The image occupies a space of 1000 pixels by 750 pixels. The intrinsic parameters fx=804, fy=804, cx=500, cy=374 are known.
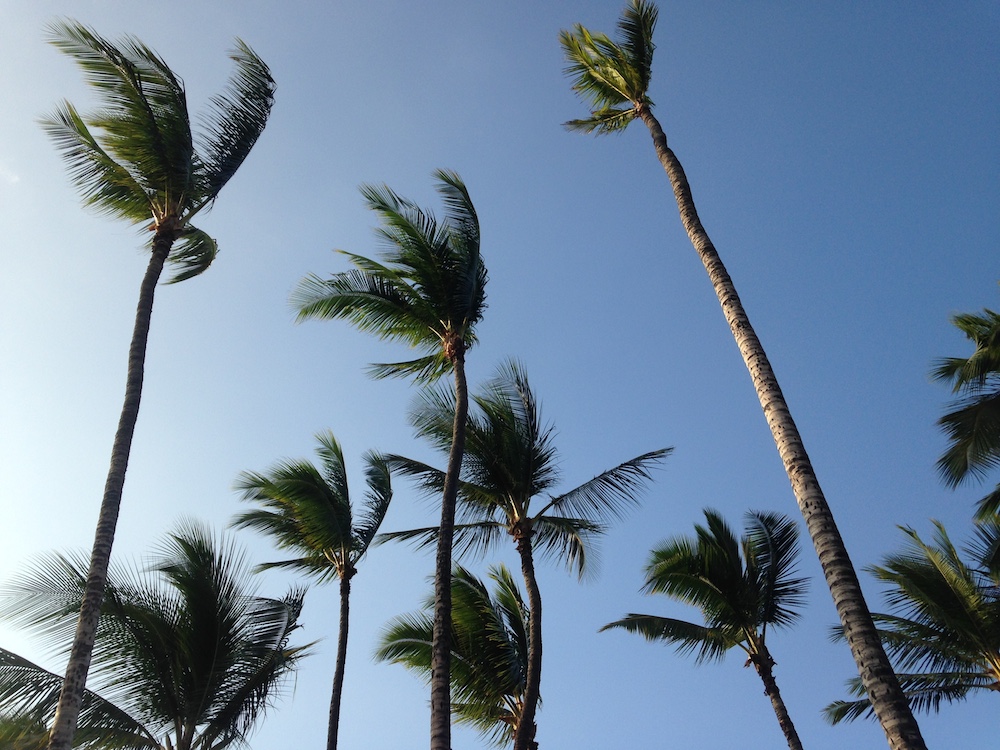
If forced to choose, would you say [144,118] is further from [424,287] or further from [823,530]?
[823,530]

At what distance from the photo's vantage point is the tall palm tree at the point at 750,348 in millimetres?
6590

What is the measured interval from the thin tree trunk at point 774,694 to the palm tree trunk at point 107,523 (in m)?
13.6

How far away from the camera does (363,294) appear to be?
14812 mm

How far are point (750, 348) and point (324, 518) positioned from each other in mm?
9631

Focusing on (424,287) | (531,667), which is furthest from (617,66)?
(531,667)

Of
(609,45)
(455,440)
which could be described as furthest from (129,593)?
(609,45)

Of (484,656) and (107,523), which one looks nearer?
(107,523)

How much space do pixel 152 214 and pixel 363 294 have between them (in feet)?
12.6

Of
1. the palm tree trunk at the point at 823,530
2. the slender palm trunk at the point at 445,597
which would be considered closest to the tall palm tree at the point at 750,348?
the palm tree trunk at the point at 823,530

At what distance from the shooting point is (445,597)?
1129 centimetres

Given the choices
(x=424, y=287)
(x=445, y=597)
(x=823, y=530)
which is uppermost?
(x=424, y=287)

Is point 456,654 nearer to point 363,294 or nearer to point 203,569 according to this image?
point 203,569

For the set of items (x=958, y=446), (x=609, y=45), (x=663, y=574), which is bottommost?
(x=663, y=574)

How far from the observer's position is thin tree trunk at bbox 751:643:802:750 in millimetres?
16688
